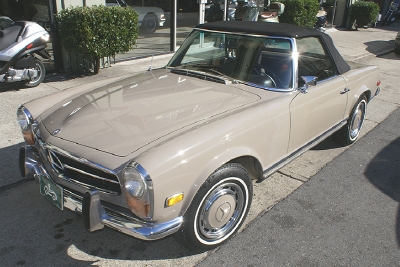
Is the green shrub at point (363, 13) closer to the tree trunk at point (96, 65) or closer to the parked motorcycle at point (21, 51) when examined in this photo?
the tree trunk at point (96, 65)

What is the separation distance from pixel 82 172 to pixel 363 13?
16.3 m

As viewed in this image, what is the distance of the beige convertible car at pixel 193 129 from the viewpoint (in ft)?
7.89

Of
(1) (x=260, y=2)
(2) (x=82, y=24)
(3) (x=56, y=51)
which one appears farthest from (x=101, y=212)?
(1) (x=260, y=2)

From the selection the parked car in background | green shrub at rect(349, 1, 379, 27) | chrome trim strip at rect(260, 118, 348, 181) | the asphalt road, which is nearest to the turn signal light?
the asphalt road

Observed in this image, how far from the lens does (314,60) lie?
4.03 metres

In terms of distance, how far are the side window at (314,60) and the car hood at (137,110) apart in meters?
0.77

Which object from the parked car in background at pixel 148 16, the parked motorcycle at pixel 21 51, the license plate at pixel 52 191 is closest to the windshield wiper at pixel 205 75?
the license plate at pixel 52 191

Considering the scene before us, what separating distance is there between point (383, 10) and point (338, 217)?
21.9m

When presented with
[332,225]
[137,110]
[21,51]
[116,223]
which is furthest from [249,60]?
[21,51]

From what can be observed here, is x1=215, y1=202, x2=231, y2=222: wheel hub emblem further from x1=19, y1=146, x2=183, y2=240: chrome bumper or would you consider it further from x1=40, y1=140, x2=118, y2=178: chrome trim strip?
x1=40, y1=140, x2=118, y2=178: chrome trim strip

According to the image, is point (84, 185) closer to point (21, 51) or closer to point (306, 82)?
point (306, 82)

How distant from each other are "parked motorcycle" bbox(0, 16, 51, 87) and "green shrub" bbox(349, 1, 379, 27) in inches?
540

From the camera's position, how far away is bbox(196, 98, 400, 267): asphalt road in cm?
282

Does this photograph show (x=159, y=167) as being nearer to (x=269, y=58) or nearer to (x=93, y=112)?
(x=93, y=112)
